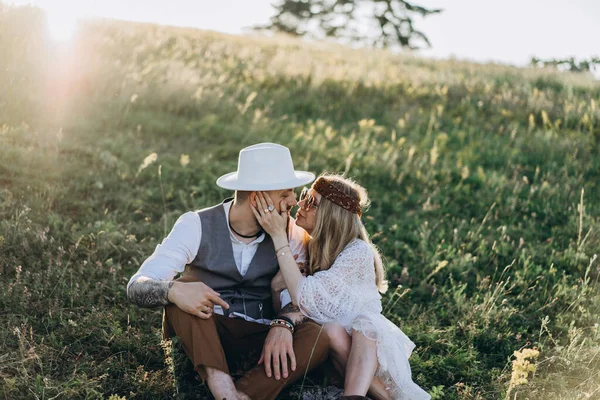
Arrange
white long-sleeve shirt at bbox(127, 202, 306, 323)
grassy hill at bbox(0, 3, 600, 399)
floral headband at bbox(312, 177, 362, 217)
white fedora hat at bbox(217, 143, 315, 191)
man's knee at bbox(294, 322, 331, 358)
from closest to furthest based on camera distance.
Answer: man's knee at bbox(294, 322, 331, 358) < white long-sleeve shirt at bbox(127, 202, 306, 323) < white fedora hat at bbox(217, 143, 315, 191) < floral headband at bbox(312, 177, 362, 217) < grassy hill at bbox(0, 3, 600, 399)

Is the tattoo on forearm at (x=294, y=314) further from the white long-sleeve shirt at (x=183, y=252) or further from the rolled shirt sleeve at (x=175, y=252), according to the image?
the rolled shirt sleeve at (x=175, y=252)

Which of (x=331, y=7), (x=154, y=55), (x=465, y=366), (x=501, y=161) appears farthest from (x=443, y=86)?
(x=331, y=7)

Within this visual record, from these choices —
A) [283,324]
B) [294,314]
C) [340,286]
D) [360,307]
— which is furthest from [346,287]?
[283,324]

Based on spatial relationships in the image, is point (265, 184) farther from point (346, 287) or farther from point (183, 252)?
point (346, 287)

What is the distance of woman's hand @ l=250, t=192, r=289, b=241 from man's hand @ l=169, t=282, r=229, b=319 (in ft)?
1.94

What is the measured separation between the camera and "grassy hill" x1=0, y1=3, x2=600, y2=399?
469 centimetres

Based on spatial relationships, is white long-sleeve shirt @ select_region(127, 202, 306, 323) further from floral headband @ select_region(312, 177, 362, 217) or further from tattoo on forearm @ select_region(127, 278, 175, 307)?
floral headband @ select_region(312, 177, 362, 217)

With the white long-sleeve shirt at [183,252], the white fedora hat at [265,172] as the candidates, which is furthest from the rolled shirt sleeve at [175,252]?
the white fedora hat at [265,172]

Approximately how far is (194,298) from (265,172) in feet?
3.23

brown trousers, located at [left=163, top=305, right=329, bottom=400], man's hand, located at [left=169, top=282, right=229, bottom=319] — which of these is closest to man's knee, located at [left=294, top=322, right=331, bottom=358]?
brown trousers, located at [left=163, top=305, right=329, bottom=400]

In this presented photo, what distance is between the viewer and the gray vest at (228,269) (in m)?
4.13

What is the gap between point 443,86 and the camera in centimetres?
1275

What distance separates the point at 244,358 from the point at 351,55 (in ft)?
43.7

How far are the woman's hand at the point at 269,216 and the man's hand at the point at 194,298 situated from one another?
592 mm
